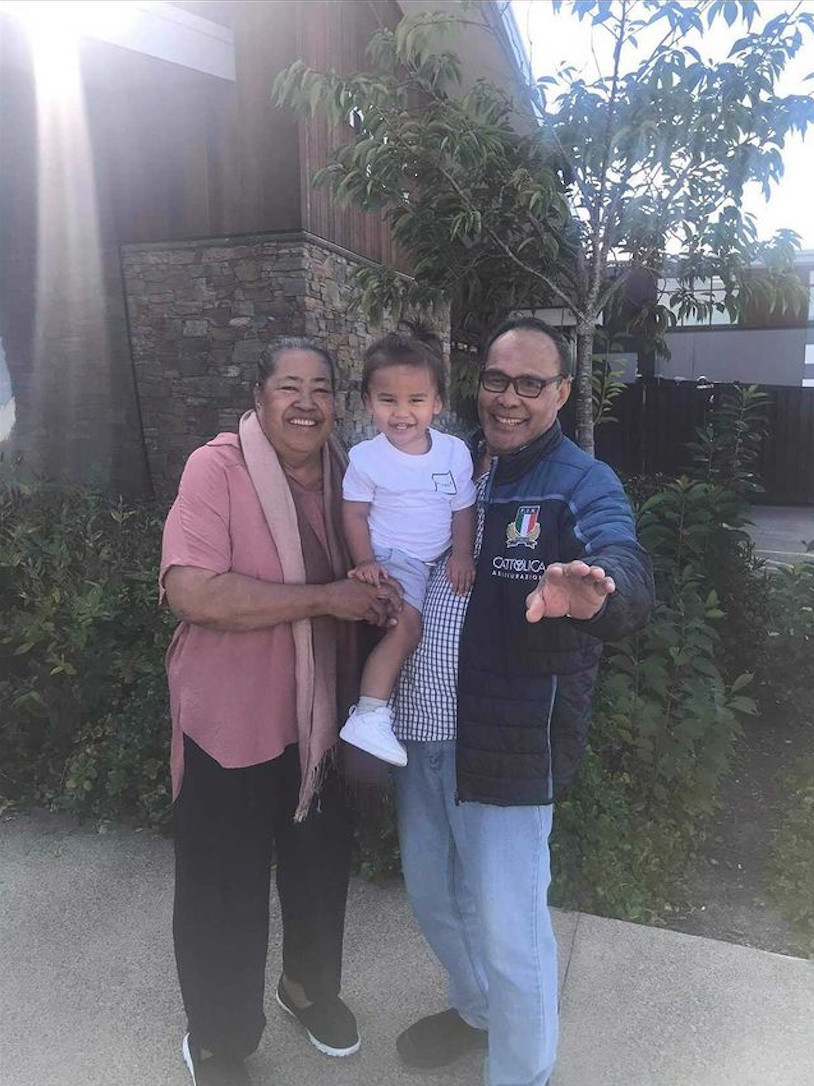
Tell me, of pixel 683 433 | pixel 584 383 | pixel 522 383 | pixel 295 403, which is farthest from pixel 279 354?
pixel 683 433

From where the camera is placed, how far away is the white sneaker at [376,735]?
186 cm

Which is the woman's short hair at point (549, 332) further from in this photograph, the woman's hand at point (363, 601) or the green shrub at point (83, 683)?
the green shrub at point (83, 683)

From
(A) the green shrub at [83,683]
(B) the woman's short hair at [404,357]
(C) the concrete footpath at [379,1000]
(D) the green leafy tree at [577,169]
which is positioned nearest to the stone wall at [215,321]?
(D) the green leafy tree at [577,169]

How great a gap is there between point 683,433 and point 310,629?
456 inches

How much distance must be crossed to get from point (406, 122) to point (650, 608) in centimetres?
289

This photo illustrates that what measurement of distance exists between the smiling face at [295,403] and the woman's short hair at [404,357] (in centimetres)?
18

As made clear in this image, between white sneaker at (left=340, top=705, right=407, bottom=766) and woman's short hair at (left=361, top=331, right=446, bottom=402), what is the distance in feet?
2.73

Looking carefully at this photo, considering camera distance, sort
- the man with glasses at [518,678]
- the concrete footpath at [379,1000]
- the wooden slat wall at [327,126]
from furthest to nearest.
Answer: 1. the wooden slat wall at [327,126]
2. the concrete footpath at [379,1000]
3. the man with glasses at [518,678]

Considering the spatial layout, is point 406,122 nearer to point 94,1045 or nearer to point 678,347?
point 94,1045

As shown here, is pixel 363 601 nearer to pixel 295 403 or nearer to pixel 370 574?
pixel 370 574

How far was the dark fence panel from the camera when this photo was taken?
41.3ft

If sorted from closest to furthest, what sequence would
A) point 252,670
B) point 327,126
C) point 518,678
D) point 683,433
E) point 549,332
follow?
1. point 518,678
2. point 549,332
3. point 252,670
4. point 327,126
5. point 683,433

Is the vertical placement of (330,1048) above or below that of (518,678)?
below

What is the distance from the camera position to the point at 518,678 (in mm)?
1735
